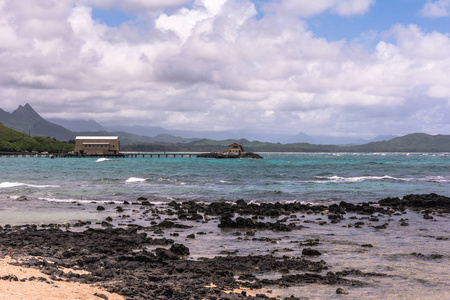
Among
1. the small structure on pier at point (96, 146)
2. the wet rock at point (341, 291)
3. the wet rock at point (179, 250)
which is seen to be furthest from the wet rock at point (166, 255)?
the small structure on pier at point (96, 146)

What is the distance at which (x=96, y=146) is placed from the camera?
173750 millimetres

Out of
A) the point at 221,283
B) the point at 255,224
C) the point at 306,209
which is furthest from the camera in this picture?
the point at 306,209

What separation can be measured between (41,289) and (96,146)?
171 metres

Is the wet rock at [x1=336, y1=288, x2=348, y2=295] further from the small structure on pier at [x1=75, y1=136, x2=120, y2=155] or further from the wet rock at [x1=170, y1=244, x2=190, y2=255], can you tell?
the small structure on pier at [x1=75, y1=136, x2=120, y2=155]

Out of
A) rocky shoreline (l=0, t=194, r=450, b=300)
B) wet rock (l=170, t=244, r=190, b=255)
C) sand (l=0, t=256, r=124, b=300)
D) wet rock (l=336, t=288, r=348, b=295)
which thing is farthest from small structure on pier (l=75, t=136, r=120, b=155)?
wet rock (l=336, t=288, r=348, b=295)

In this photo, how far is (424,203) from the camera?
29.7m

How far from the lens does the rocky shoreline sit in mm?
11070

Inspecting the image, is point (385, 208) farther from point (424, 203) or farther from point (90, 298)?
point (90, 298)

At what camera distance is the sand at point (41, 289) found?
9125mm

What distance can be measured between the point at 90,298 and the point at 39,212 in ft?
59.8

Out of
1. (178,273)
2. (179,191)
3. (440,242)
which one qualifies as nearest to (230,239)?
(178,273)

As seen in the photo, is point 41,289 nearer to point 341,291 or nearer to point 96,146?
point 341,291

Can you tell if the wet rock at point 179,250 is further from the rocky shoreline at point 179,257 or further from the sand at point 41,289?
the sand at point 41,289

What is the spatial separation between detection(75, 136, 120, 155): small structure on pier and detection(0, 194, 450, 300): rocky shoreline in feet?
511
